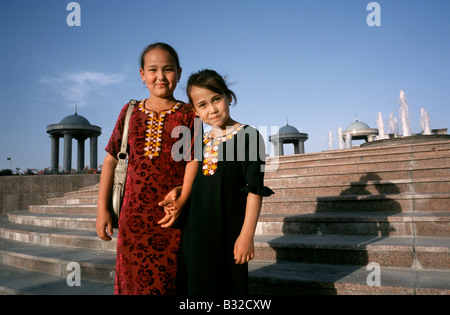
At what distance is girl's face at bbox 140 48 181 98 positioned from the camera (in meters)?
1.61

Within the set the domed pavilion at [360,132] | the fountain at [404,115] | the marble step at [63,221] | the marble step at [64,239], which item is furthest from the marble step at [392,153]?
the domed pavilion at [360,132]

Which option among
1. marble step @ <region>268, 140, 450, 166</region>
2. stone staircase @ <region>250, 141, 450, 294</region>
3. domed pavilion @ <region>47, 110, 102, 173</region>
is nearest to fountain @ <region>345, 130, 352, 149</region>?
marble step @ <region>268, 140, 450, 166</region>

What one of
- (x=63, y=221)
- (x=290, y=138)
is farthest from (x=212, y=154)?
(x=290, y=138)

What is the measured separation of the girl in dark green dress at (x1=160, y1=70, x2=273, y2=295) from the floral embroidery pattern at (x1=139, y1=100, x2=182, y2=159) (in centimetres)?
23

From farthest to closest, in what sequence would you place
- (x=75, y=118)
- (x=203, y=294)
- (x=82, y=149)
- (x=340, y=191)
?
1. (x=82, y=149)
2. (x=75, y=118)
3. (x=340, y=191)
4. (x=203, y=294)

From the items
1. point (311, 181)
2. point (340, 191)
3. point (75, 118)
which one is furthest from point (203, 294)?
point (75, 118)

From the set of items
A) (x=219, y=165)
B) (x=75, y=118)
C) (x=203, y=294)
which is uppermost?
(x=75, y=118)

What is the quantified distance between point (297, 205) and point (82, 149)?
741 inches

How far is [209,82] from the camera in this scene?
4.97 ft

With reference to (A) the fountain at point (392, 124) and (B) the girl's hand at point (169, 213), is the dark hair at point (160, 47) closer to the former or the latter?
(B) the girl's hand at point (169, 213)

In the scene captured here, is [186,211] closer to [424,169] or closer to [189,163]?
[189,163]

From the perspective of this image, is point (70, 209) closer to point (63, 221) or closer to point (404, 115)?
point (63, 221)

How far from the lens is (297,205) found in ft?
13.9

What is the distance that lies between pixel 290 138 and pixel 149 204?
22314 millimetres
